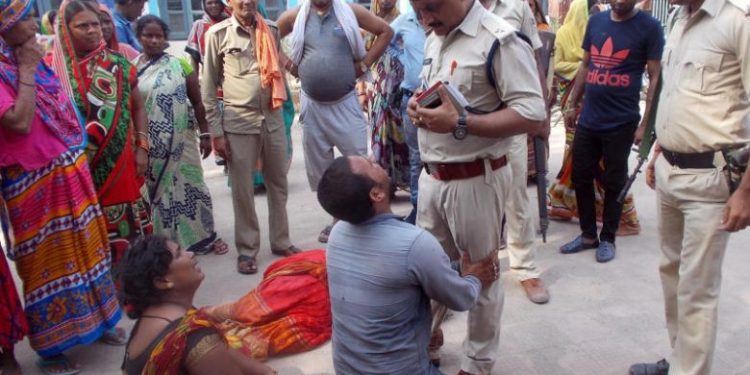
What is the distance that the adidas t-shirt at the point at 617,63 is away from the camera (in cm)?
395

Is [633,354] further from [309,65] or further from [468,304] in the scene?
[309,65]

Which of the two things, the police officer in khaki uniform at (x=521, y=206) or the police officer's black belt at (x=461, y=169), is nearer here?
the police officer's black belt at (x=461, y=169)

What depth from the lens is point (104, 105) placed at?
11.6 feet

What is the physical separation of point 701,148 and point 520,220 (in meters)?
1.47

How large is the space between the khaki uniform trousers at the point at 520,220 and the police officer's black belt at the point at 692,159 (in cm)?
117

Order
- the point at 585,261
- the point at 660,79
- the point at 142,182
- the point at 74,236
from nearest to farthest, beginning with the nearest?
the point at 660,79 → the point at 74,236 → the point at 142,182 → the point at 585,261

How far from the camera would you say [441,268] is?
2.04 m

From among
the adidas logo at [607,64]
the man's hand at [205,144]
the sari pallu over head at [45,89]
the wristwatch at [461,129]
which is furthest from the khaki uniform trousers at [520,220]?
the sari pallu over head at [45,89]

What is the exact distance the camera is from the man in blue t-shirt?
3.97 meters

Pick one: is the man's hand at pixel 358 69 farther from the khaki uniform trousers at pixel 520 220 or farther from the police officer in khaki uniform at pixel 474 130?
the police officer in khaki uniform at pixel 474 130

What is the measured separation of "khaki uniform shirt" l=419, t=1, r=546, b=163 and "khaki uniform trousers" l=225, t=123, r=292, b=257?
1882mm

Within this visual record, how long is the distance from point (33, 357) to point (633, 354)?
307 centimetres

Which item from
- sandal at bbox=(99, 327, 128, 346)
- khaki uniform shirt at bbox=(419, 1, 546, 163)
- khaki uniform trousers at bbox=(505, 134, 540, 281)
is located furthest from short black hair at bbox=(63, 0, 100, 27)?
khaki uniform trousers at bbox=(505, 134, 540, 281)

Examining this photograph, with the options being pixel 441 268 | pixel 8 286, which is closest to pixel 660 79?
pixel 441 268
